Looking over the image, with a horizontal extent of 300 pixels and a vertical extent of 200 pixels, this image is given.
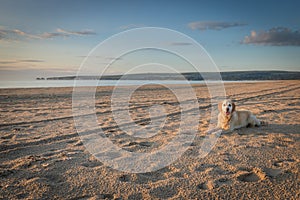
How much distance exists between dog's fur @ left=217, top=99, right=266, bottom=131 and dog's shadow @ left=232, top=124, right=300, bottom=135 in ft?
0.58

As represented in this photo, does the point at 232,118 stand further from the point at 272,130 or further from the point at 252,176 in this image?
the point at 252,176

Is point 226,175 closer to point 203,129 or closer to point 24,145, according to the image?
point 203,129

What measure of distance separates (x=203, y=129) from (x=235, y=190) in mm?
3497

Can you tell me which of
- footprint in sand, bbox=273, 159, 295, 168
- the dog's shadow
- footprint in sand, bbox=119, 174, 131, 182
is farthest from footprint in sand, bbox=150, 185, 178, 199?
the dog's shadow

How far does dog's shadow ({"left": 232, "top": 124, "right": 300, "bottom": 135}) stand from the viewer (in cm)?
593

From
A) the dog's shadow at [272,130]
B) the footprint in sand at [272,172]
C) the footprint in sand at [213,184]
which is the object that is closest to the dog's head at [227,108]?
the dog's shadow at [272,130]

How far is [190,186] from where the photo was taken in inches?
129

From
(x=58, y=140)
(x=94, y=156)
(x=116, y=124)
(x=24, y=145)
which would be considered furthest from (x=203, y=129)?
(x=24, y=145)

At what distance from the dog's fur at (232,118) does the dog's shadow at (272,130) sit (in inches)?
6.9

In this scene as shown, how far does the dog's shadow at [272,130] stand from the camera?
5930mm

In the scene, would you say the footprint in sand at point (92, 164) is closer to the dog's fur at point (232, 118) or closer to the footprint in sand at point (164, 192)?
the footprint in sand at point (164, 192)

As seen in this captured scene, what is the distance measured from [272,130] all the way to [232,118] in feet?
3.56

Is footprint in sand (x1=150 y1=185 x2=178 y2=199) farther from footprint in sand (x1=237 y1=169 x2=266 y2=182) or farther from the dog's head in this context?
the dog's head

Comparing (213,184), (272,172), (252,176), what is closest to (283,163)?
(272,172)
